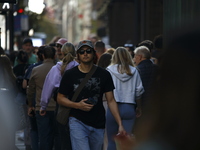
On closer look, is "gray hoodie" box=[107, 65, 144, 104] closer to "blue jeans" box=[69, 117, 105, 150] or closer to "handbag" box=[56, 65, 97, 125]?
"handbag" box=[56, 65, 97, 125]

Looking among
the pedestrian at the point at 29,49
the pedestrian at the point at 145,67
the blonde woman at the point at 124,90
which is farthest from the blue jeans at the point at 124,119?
the pedestrian at the point at 29,49

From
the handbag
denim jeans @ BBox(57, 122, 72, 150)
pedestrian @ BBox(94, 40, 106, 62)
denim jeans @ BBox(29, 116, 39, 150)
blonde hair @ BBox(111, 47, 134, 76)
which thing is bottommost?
denim jeans @ BBox(29, 116, 39, 150)

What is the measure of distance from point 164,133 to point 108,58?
8.21 metres

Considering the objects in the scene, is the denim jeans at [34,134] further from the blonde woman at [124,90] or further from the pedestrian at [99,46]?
the pedestrian at [99,46]

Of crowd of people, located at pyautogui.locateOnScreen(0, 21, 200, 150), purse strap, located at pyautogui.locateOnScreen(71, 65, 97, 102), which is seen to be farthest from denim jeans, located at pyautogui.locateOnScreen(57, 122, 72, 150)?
purse strap, located at pyautogui.locateOnScreen(71, 65, 97, 102)

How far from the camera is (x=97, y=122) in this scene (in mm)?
6922

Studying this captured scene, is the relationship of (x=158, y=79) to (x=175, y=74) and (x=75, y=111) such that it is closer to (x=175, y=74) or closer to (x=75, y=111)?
(x=175, y=74)

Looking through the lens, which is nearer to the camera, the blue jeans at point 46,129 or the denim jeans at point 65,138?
the denim jeans at point 65,138

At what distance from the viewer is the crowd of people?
A: 2176 millimetres

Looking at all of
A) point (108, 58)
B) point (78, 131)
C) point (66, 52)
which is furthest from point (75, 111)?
point (108, 58)

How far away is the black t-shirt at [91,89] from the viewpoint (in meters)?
6.90

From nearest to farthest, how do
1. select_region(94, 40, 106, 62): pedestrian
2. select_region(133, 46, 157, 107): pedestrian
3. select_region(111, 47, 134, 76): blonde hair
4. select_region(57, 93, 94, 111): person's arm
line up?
select_region(57, 93, 94, 111): person's arm
select_region(111, 47, 134, 76): blonde hair
select_region(133, 46, 157, 107): pedestrian
select_region(94, 40, 106, 62): pedestrian

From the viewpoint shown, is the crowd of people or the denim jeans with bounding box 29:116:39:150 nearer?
the crowd of people

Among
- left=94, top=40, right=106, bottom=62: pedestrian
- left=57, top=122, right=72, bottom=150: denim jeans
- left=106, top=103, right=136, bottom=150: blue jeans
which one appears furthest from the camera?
left=94, top=40, right=106, bottom=62: pedestrian
